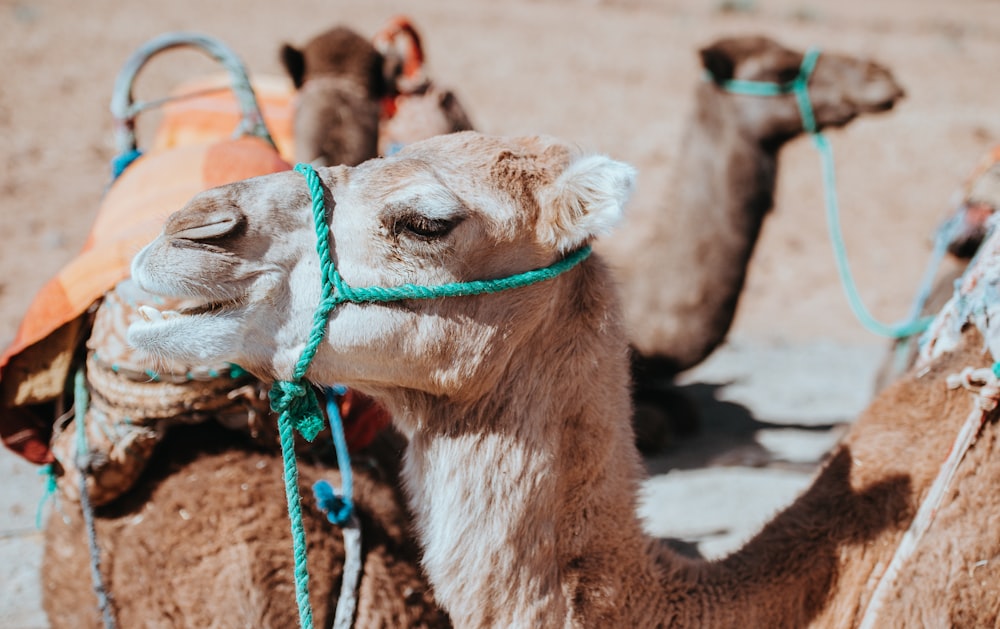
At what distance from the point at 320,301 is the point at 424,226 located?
0.26 meters

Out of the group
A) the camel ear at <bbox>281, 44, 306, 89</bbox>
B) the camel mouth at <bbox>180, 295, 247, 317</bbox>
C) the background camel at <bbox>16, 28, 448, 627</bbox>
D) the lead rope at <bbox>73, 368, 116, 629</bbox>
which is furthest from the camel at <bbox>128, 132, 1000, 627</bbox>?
the camel ear at <bbox>281, 44, 306, 89</bbox>

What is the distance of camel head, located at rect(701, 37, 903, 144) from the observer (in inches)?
219

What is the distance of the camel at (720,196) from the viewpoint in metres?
5.51

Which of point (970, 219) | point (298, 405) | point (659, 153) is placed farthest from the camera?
point (659, 153)

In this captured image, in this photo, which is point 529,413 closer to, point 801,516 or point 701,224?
point 801,516

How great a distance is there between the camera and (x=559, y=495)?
6.73 feet

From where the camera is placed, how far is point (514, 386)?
2043 millimetres

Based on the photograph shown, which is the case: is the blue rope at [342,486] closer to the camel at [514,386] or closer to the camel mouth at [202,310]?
the camel at [514,386]

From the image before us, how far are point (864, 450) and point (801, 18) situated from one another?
25.7 meters

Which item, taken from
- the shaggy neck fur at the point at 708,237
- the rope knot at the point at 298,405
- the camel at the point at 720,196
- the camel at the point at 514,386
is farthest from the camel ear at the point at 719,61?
the rope knot at the point at 298,405

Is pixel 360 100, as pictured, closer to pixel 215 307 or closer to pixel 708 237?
pixel 708 237

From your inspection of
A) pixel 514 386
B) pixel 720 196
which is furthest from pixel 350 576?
pixel 720 196

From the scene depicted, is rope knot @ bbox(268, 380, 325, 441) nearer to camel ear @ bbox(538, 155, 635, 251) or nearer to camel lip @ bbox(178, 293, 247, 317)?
camel lip @ bbox(178, 293, 247, 317)

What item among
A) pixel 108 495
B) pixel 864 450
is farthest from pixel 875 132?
pixel 108 495
